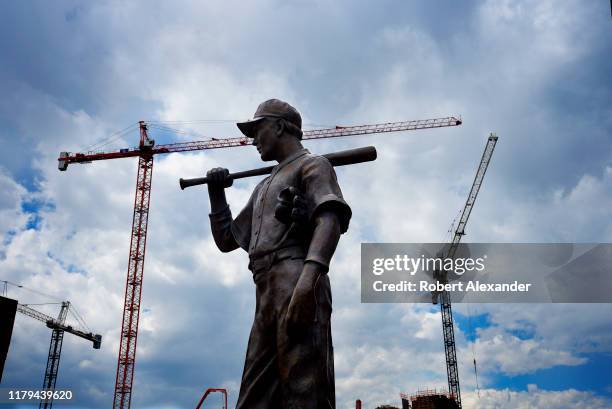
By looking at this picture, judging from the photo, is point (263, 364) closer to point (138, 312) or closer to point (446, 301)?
point (138, 312)

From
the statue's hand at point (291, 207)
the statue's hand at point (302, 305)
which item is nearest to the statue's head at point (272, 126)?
the statue's hand at point (291, 207)

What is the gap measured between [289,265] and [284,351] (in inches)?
29.1

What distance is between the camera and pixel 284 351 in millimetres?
4695

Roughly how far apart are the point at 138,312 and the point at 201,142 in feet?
73.7

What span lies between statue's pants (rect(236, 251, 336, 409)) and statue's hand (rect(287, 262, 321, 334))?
0.11 metres

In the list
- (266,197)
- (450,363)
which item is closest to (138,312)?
(450,363)

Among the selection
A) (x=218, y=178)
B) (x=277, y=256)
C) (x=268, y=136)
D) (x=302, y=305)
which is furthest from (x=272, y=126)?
(x=302, y=305)

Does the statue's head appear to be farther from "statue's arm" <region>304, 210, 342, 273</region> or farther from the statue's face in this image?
"statue's arm" <region>304, 210, 342, 273</region>

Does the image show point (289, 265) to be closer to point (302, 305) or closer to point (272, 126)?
point (302, 305)

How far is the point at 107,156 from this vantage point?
70500mm

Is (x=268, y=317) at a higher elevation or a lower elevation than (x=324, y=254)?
lower

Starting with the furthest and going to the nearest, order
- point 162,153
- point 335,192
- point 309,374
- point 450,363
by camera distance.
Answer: point 450,363 < point 162,153 < point 335,192 < point 309,374

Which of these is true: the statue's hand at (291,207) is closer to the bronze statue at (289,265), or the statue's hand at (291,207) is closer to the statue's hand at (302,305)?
the bronze statue at (289,265)

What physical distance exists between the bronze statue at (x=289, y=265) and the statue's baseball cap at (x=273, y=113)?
0.01m
